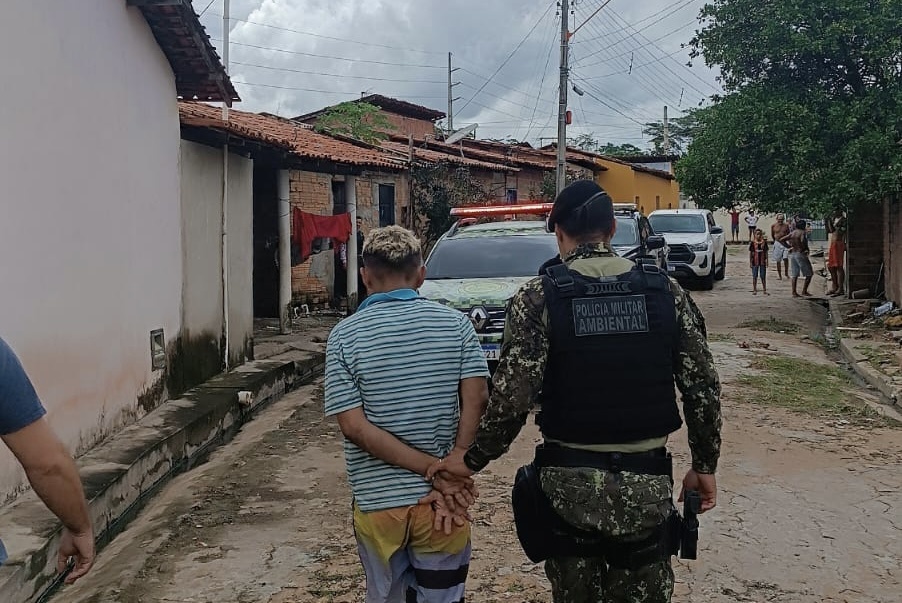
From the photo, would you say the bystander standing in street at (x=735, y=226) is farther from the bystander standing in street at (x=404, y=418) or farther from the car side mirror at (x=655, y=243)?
the bystander standing in street at (x=404, y=418)

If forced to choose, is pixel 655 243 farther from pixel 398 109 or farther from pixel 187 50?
pixel 398 109

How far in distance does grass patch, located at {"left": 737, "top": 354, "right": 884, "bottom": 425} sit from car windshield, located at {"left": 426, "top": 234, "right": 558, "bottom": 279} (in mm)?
2520

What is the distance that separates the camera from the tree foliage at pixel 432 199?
20703 millimetres

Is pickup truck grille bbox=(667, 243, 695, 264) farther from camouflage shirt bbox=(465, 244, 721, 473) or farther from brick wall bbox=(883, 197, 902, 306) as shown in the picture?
camouflage shirt bbox=(465, 244, 721, 473)

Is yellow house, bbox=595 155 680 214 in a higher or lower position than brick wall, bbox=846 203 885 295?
higher

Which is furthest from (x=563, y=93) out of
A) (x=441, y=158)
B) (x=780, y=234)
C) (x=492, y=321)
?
(x=492, y=321)

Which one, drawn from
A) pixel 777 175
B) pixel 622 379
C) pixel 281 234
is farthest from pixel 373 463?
pixel 777 175

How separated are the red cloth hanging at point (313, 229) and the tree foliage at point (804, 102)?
20.7 feet

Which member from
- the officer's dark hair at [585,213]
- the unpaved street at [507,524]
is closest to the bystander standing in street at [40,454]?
the officer's dark hair at [585,213]

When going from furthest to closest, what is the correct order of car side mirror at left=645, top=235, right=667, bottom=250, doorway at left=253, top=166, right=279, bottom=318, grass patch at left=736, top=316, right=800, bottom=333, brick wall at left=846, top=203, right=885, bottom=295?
brick wall at left=846, top=203, right=885, bottom=295
doorway at left=253, top=166, right=279, bottom=318
grass patch at left=736, top=316, right=800, bottom=333
car side mirror at left=645, top=235, right=667, bottom=250

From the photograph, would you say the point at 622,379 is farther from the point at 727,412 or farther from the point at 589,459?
the point at 727,412

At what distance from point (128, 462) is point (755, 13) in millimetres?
12208

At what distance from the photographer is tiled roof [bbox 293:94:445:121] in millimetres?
28555

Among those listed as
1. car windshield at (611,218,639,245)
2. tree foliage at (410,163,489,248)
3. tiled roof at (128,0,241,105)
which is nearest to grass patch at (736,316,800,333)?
car windshield at (611,218,639,245)
